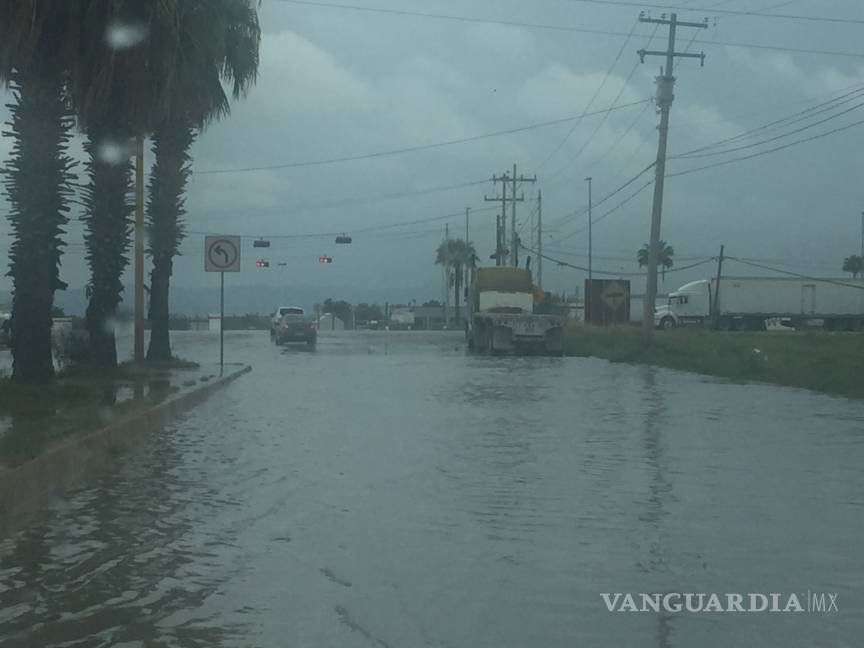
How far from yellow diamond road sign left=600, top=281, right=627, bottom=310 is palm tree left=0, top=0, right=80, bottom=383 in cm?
4243

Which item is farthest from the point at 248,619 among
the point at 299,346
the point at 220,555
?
the point at 299,346

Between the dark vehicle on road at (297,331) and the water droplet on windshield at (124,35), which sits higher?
the water droplet on windshield at (124,35)

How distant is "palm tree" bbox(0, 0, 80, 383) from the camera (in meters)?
18.2

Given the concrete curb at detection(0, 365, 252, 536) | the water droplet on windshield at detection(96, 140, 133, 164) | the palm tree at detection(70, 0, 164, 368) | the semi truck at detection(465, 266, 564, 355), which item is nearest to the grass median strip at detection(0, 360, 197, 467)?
the concrete curb at detection(0, 365, 252, 536)

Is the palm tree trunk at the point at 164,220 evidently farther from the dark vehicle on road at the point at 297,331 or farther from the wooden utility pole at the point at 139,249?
the dark vehicle on road at the point at 297,331

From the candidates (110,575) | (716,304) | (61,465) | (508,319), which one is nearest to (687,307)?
(716,304)

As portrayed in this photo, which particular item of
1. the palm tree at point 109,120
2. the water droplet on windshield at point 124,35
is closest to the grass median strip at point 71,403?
the palm tree at point 109,120

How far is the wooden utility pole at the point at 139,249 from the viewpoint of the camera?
2600 centimetres

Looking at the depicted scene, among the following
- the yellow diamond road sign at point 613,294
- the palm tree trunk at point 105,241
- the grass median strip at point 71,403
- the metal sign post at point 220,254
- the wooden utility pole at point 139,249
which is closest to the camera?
the grass median strip at point 71,403

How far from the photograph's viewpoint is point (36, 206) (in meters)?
→ 19.2

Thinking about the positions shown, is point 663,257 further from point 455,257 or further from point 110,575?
point 110,575

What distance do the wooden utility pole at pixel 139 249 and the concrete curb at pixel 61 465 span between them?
9712 mm

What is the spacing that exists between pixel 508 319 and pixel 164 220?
1515 cm

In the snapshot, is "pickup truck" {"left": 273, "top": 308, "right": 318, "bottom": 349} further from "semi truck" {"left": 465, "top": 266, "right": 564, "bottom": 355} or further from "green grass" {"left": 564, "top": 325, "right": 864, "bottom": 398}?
"green grass" {"left": 564, "top": 325, "right": 864, "bottom": 398}
